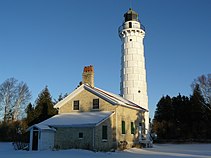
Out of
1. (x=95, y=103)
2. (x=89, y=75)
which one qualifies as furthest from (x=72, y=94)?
(x=95, y=103)

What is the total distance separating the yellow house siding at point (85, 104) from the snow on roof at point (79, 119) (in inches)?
19.1

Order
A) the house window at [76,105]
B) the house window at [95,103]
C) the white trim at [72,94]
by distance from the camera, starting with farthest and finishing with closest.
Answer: the house window at [76,105]
the white trim at [72,94]
the house window at [95,103]

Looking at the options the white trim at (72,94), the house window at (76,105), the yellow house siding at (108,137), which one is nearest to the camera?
the yellow house siding at (108,137)

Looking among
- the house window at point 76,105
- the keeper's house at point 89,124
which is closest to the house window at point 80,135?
the keeper's house at point 89,124

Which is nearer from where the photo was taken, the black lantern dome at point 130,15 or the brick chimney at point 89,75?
the brick chimney at point 89,75

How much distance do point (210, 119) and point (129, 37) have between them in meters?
17.7

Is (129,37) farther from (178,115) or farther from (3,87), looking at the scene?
(3,87)

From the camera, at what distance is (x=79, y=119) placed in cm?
2075

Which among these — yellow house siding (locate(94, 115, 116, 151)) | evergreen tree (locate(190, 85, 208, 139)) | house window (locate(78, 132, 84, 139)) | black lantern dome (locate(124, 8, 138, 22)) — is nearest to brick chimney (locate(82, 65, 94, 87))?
yellow house siding (locate(94, 115, 116, 151))

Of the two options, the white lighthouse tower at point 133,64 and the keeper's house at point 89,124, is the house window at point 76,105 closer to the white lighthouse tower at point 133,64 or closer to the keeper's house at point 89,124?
the keeper's house at point 89,124

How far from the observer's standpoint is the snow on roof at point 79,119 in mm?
19455

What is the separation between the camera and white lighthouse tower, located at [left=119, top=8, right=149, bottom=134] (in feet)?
97.9

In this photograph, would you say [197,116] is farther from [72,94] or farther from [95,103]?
[72,94]

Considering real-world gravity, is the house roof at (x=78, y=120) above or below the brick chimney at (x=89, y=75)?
below
